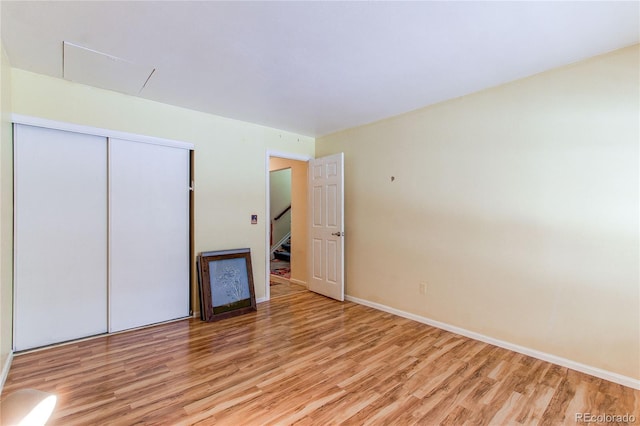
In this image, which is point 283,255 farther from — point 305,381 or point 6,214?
point 6,214

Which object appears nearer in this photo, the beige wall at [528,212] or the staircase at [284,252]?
the beige wall at [528,212]

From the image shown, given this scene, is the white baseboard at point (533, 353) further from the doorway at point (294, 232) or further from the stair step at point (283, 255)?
the stair step at point (283, 255)

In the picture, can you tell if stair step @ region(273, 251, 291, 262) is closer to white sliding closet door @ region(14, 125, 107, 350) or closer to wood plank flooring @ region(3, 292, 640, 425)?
wood plank flooring @ region(3, 292, 640, 425)

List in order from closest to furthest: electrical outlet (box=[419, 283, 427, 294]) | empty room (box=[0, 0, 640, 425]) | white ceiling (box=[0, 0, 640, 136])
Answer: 1. white ceiling (box=[0, 0, 640, 136])
2. empty room (box=[0, 0, 640, 425])
3. electrical outlet (box=[419, 283, 427, 294])

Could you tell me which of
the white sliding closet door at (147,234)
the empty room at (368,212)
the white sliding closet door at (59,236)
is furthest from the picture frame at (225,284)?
the white sliding closet door at (59,236)

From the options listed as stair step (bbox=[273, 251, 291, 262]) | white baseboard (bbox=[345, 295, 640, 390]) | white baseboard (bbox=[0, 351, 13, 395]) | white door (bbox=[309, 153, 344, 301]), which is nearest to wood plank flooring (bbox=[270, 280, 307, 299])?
white door (bbox=[309, 153, 344, 301])

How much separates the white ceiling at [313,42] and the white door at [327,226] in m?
1.35

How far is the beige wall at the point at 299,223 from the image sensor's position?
5141mm

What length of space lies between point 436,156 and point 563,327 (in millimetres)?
1919

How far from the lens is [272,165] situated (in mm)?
6055

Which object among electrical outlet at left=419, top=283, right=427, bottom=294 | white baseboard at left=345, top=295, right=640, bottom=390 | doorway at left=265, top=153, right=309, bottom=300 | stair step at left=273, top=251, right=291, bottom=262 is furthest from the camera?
stair step at left=273, top=251, right=291, bottom=262

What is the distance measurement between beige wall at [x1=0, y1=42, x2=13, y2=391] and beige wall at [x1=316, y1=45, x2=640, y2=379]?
140 inches

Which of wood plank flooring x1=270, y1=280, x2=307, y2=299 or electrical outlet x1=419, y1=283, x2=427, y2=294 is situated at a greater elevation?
electrical outlet x1=419, y1=283, x2=427, y2=294

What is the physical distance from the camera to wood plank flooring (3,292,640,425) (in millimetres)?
1890
